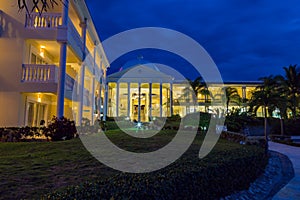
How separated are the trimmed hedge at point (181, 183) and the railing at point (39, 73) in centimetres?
869

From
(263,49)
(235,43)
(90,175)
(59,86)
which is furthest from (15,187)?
(263,49)

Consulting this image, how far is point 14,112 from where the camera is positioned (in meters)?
10.6

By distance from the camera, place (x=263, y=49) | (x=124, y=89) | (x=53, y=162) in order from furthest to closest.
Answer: (x=263, y=49) < (x=124, y=89) < (x=53, y=162)

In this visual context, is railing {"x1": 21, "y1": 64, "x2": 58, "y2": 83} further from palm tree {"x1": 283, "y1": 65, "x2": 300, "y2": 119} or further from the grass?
palm tree {"x1": 283, "y1": 65, "x2": 300, "y2": 119}

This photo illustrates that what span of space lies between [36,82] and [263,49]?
Result: 70.2 meters

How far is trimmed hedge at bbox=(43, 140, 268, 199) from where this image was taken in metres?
2.66

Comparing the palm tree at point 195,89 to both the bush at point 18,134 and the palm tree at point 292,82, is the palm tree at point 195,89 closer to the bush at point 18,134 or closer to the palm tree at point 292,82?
the palm tree at point 292,82

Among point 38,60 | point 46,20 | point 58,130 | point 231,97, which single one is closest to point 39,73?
point 38,60

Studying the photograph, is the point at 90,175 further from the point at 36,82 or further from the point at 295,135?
the point at 295,135

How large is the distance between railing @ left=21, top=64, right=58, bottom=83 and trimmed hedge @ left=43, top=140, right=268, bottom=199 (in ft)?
28.5

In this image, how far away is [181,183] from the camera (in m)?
3.54

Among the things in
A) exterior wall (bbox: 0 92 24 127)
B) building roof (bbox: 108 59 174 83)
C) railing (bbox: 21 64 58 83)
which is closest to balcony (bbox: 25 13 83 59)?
railing (bbox: 21 64 58 83)

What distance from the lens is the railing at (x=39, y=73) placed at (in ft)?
35.4

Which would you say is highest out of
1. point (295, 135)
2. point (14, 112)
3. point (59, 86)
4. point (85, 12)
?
point (85, 12)
